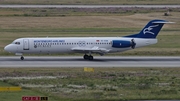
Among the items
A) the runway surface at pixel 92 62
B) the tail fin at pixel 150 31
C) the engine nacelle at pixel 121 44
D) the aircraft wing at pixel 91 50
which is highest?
the tail fin at pixel 150 31

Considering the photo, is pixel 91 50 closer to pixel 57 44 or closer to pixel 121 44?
pixel 121 44

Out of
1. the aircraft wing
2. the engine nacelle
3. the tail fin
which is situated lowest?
the aircraft wing

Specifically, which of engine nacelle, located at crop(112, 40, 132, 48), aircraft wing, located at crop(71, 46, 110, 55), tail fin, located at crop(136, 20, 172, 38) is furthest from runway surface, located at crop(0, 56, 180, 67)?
tail fin, located at crop(136, 20, 172, 38)

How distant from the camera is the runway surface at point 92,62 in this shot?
5394cm

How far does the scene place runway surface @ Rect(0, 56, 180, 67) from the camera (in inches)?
2124

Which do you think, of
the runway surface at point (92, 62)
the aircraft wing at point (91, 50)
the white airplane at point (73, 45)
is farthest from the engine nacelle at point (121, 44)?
the runway surface at point (92, 62)

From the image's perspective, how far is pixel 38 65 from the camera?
53.3m

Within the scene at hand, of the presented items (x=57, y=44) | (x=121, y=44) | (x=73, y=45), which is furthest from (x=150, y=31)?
(x=57, y=44)

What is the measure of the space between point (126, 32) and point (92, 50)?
24.8 meters

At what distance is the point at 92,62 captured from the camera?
5656 cm

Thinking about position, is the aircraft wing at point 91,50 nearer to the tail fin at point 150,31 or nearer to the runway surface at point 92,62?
the runway surface at point 92,62

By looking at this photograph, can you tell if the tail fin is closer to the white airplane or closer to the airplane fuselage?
the white airplane

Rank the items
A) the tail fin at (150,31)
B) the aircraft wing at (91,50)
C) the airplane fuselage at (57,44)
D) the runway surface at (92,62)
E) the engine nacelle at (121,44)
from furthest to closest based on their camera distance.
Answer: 1. the tail fin at (150,31)
2. the engine nacelle at (121,44)
3. the aircraft wing at (91,50)
4. the airplane fuselage at (57,44)
5. the runway surface at (92,62)

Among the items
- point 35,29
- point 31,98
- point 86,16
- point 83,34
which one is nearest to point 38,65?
point 31,98
